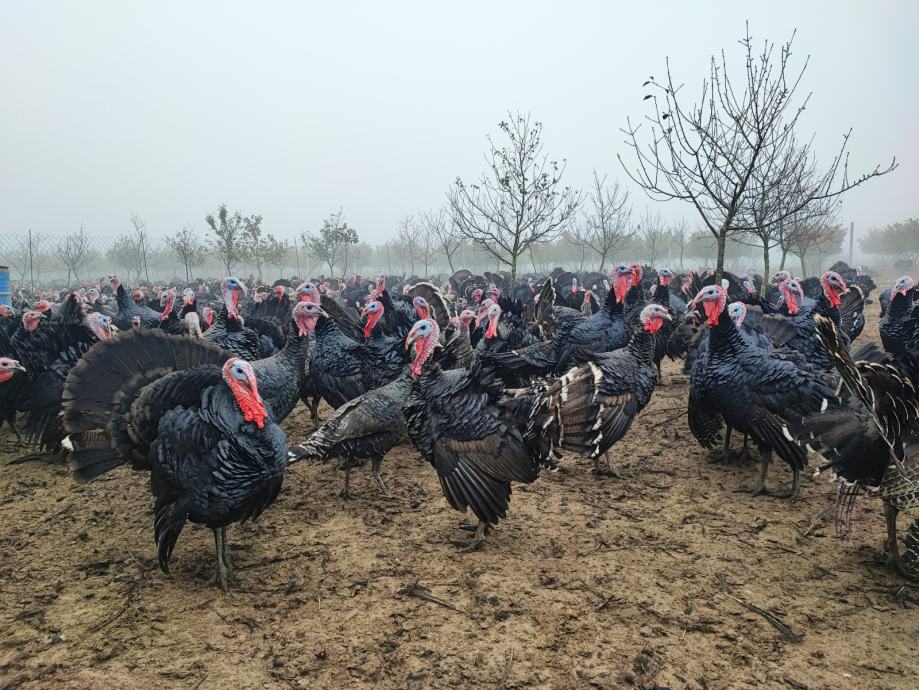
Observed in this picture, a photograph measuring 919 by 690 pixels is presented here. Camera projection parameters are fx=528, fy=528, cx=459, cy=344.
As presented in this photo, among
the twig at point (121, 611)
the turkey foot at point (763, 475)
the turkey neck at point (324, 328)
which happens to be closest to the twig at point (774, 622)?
the turkey foot at point (763, 475)

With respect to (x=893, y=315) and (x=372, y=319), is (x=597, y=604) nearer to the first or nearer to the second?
(x=372, y=319)

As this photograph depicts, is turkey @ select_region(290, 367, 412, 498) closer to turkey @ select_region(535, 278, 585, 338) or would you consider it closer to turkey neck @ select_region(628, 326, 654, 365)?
turkey neck @ select_region(628, 326, 654, 365)

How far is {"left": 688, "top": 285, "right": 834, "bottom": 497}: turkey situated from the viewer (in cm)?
473

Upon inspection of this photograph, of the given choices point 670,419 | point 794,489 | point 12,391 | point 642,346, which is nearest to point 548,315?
point 670,419

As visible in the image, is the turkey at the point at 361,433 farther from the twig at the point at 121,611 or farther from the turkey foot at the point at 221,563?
the twig at the point at 121,611

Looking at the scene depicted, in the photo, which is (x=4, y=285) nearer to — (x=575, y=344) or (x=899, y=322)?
(x=575, y=344)

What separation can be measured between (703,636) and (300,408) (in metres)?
7.28

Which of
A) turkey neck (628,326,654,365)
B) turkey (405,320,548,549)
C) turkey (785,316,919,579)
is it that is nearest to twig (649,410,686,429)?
turkey neck (628,326,654,365)

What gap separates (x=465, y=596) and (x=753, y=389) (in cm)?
328

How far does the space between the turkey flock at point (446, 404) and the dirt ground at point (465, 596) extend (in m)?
0.32

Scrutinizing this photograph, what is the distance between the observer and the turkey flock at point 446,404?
3.54 m

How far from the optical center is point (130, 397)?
3.74 m

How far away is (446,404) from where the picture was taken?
14.5 feet

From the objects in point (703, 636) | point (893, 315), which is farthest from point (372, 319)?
point (893, 315)
